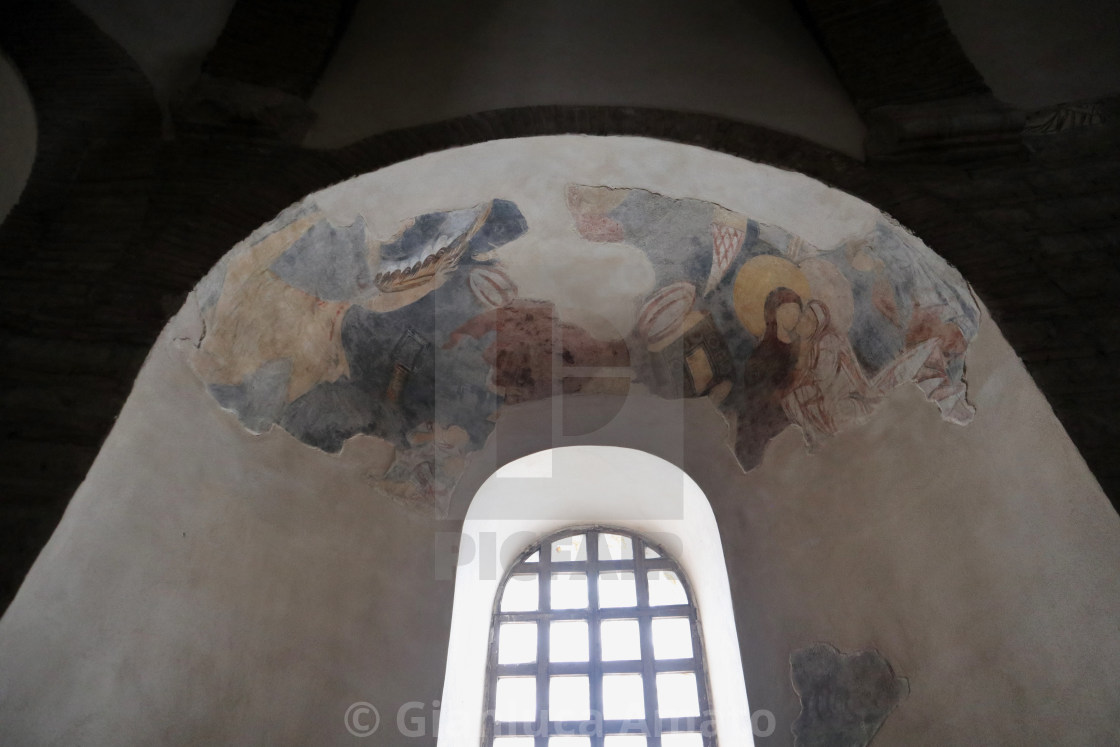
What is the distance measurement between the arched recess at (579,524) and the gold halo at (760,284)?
1.17 metres

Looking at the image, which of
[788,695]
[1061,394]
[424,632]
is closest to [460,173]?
[424,632]

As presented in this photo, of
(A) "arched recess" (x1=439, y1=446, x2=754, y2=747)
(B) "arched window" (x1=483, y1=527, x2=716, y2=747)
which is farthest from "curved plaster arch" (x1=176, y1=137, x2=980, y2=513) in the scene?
(B) "arched window" (x1=483, y1=527, x2=716, y2=747)

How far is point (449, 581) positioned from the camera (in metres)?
5.21

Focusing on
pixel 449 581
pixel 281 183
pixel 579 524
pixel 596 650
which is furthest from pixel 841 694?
pixel 281 183

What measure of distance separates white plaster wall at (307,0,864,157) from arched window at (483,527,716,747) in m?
3.37

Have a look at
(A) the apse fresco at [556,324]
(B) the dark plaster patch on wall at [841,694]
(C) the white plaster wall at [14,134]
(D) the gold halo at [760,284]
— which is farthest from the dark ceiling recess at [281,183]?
(B) the dark plaster patch on wall at [841,694]

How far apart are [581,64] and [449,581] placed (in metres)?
3.35

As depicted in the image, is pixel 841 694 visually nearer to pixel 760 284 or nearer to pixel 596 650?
pixel 596 650

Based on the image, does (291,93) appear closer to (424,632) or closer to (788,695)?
(424,632)

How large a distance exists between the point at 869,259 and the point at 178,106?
4.00 metres

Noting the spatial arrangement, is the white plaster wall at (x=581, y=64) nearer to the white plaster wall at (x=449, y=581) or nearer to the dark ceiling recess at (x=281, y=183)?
the dark ceiling recess at (x=281, y=183)

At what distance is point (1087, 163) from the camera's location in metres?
4.02

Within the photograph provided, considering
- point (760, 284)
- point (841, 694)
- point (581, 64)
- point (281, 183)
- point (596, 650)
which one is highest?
point (581, 64)

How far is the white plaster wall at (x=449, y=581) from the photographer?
3.47 metres
